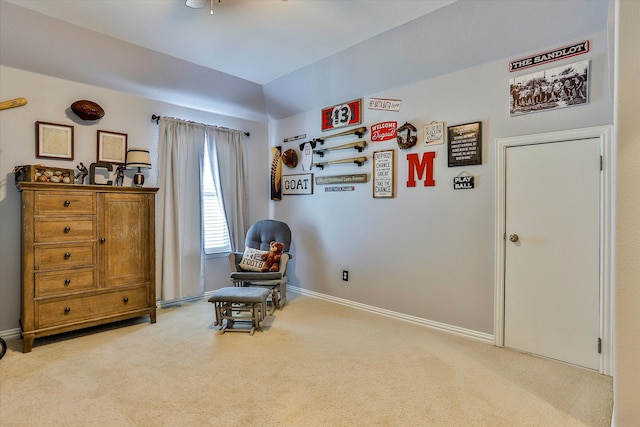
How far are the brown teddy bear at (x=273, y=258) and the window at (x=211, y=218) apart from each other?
939 millimetres

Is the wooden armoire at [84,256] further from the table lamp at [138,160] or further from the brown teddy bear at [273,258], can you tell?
the brown teddy bear at [273,258]

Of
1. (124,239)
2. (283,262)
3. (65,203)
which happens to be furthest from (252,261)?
(65,203)

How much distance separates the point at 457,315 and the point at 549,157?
5.32ft

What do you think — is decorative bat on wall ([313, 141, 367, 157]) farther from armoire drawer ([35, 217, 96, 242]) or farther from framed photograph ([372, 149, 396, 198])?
armoire drawer ([35, 217, 96, 242])

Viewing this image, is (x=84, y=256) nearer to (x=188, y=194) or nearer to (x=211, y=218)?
(x=188, y=194)

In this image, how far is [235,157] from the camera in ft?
15.7

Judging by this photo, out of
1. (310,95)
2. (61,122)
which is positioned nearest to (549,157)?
(310,95)

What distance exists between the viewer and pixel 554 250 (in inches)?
106

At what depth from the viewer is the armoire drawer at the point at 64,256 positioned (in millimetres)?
2857

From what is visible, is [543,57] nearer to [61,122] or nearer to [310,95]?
[310,95]

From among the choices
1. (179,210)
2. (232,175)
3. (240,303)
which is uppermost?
(232,175)

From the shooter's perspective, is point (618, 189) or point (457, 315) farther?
point (457, 315)

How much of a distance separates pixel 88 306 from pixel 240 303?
1.37 meters

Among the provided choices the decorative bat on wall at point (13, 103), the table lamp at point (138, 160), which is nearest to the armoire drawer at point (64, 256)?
the table lamp at point (138, 160)
